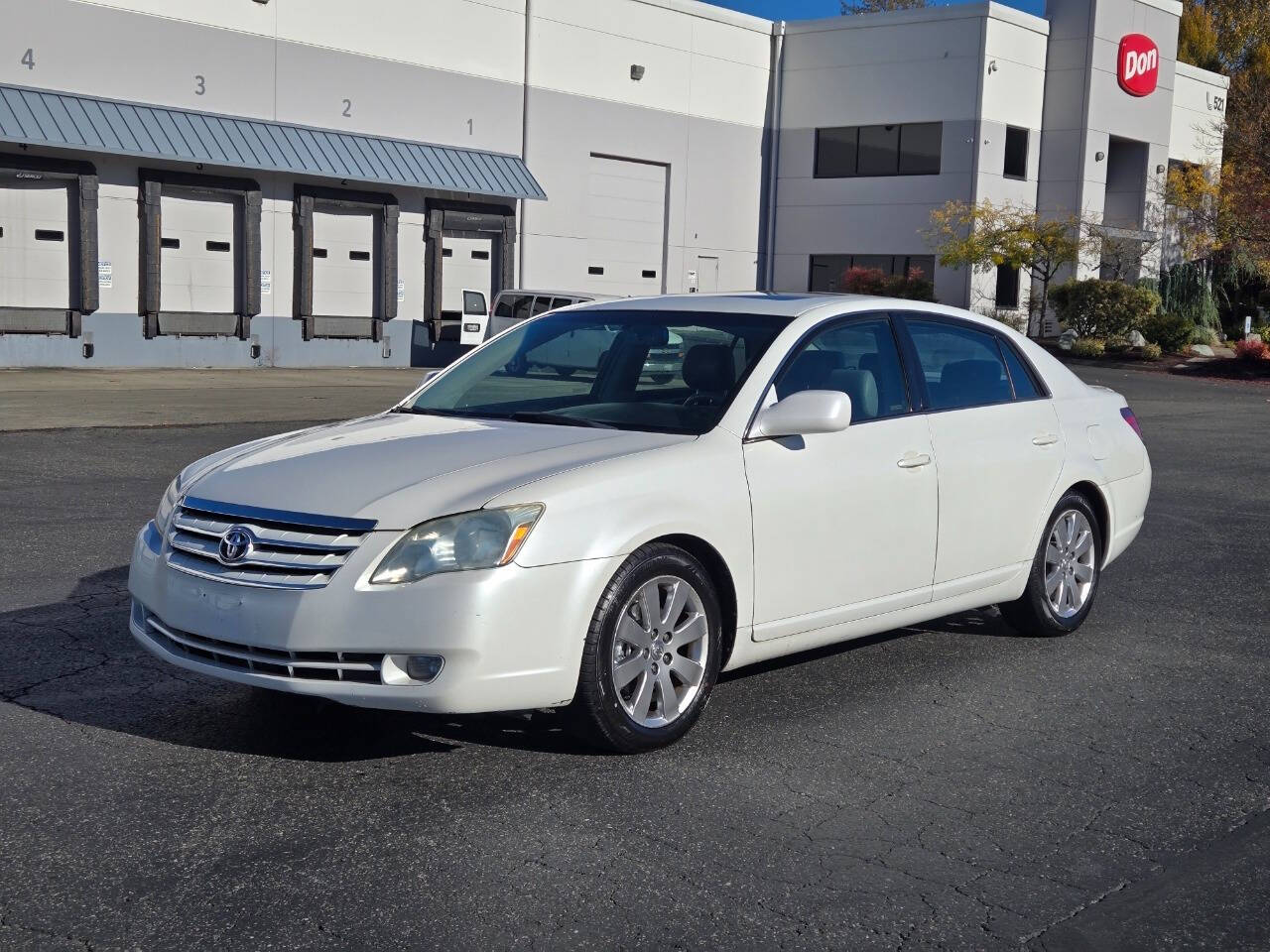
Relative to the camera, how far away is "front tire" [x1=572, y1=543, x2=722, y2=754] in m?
5.17

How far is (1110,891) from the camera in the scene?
14.0 feet

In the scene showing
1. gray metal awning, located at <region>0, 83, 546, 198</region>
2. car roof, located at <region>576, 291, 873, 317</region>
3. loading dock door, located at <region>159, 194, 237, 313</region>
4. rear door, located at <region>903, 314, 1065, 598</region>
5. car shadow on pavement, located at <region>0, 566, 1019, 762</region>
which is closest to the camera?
car shadow on pavement, located at <region>0, 566, 1019, 762</region>

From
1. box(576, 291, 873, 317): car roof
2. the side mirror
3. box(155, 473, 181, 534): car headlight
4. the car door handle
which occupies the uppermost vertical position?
box(576, 291, 873, 317): car roof

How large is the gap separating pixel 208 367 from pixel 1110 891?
27.4 meters

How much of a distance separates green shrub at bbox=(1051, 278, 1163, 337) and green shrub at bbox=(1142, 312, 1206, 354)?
0.22m

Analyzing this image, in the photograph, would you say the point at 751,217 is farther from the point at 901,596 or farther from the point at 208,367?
the point at 901,596

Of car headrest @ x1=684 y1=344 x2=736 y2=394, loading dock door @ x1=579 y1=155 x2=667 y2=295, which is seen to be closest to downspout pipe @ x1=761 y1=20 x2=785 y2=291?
loading dock door @ x1=579 y1=155 x2=667 y2=295

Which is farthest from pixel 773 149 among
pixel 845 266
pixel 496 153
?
pixel 496 153

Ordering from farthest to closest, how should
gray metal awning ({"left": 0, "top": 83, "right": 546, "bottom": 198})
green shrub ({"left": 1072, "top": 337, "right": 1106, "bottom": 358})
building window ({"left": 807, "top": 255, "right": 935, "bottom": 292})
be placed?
building window ({"left": 807, "top": 255, "right": 935, "bottom": 292}) → green shrub ({"left": 1072, "top": 337, "right": 1106, "bottom": 358}) → gray metal awning ({"left": 0, "top": 83, "right": 546, "bottom": 198})

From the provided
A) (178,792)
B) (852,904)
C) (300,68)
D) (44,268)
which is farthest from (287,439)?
(300,68)

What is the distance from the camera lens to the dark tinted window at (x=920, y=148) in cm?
4212

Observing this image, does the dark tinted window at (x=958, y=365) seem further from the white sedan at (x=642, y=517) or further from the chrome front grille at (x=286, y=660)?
the chrome front grille at (x=286, y=660)

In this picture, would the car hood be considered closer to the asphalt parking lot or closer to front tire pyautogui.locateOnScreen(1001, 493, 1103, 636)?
the asphalt parking lot

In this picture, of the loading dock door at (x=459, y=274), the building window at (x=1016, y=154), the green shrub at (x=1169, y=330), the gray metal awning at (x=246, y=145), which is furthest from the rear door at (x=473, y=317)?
the building window at (x=1016, y=154)
